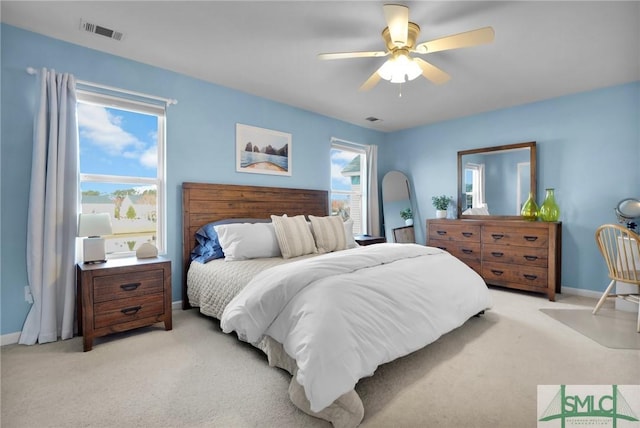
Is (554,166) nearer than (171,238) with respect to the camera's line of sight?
No

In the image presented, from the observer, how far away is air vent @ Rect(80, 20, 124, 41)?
2.35 metres

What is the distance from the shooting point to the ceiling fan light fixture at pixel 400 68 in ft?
7.54

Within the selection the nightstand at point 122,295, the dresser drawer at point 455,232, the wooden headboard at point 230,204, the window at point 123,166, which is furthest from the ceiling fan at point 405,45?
the dresser drawer at point 455,232

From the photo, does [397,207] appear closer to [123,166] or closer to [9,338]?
[123,166]

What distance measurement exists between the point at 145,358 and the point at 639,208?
4775 millimetres

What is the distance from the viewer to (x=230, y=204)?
3.54 meters

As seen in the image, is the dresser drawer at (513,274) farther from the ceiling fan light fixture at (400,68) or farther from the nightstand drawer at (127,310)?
the nightstand drawer at (127,310)

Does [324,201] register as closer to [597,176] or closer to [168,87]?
[168,87]

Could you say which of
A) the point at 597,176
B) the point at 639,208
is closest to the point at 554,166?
the point at 597,176

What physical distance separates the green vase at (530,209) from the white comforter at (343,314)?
2.33m

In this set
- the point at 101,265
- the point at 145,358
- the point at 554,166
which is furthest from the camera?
the point at 554,166

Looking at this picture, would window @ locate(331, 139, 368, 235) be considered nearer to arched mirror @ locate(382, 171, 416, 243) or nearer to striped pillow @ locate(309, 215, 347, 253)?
arched mirror @ locate(382, 171, 416, 243)

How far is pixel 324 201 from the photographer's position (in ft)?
14.9

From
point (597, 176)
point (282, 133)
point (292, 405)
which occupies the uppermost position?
point (282, 133)
